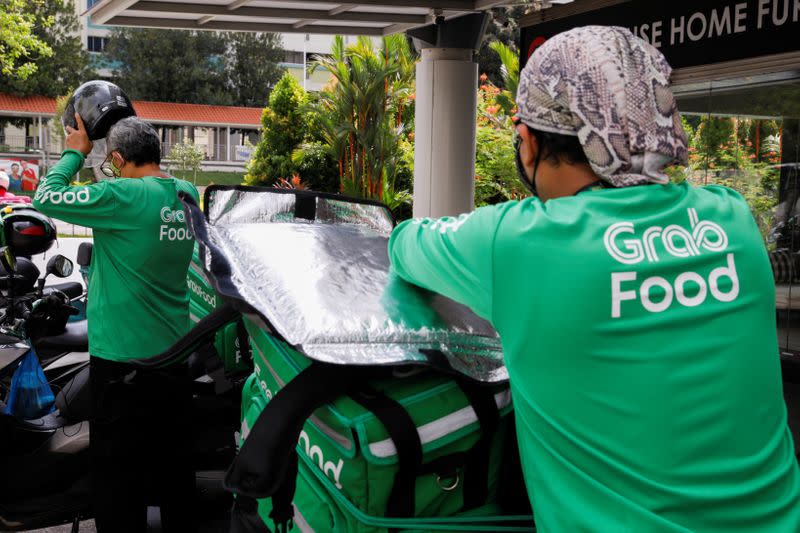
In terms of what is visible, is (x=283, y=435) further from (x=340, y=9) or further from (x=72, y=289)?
(x=340, y=9)

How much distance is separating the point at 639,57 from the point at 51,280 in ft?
35.1

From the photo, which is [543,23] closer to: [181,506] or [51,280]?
[181,506]

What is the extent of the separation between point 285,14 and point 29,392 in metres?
5.28

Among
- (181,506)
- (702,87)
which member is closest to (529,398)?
(181,506)

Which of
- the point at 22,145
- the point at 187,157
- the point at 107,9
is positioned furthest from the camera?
the point at 22,145

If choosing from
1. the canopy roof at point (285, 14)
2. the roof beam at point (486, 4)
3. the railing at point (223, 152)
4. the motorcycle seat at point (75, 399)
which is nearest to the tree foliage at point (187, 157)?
the railing at point (223, 152)

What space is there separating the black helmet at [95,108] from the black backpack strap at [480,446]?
8.34 feet

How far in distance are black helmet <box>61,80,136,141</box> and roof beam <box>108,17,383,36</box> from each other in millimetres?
5090

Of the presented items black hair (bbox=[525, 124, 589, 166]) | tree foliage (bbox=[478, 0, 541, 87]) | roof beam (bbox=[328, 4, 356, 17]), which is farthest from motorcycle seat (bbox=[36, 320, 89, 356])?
tree foliage (bbox=[478, 0, 541, 87])

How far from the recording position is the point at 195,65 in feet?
157

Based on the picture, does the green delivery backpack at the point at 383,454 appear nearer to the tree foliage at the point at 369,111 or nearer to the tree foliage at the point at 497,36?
the tree foliage at the point at 369,111

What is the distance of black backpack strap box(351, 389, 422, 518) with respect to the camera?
140cm

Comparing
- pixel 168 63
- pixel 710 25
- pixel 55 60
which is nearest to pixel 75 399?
pixel 710 25

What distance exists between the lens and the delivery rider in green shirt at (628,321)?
1.27m
